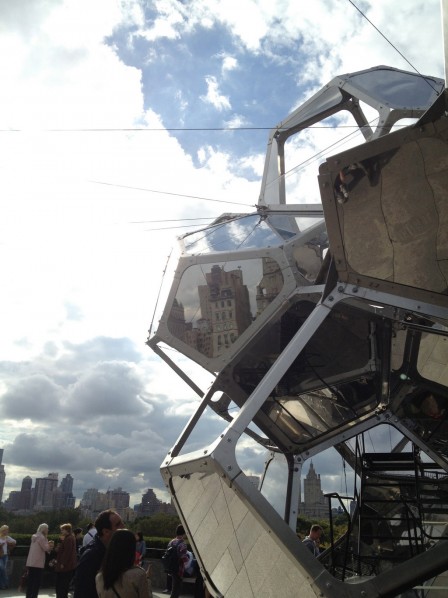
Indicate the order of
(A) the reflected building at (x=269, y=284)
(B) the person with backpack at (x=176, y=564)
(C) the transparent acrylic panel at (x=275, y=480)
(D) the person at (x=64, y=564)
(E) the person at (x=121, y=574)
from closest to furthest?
(E) the person at (x=121, y=574) → (A) the reflected building at (x=269, y=284) → (C) the transparent acrylic panel at (x=275, y=480) → (B) the person with backpack at (x=176, y=564) → (D) the person at (x=64, y=564)

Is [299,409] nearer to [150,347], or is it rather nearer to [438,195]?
[150,347]

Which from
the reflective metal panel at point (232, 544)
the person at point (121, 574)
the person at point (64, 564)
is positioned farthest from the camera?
the person at point (64, 564)

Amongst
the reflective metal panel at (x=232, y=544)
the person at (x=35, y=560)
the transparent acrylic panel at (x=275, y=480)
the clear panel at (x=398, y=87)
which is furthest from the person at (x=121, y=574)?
the clear panel at (x=398, y=87)

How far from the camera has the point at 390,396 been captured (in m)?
9.18

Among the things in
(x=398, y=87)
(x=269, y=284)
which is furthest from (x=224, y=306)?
(x=398, y=87)

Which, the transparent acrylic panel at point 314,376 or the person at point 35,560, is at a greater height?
the transparent acrylic panel at point 314,376

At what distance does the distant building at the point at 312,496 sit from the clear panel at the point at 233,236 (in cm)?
368

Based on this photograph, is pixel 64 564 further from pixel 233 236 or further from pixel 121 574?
pixel 121 574

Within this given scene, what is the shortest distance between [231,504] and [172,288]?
12.9 feet

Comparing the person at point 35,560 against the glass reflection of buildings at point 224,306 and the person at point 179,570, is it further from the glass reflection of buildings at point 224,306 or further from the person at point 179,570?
the glass reflection of buildings at point 224,306

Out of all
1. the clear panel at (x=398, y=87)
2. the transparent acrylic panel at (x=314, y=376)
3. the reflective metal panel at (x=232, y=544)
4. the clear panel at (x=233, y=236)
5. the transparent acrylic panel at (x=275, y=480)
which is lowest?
the reflective metal panel at (x=232, y=544)

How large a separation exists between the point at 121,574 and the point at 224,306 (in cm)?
510

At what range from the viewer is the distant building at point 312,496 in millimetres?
8321

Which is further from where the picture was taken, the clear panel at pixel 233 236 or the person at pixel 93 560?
the clear panel at pixel 233 236
